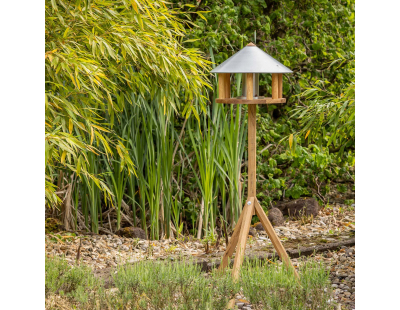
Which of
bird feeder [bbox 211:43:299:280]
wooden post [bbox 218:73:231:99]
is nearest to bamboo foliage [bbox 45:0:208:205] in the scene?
wooden post [bbox 218:73:231:99]

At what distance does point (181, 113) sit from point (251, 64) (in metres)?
1.60

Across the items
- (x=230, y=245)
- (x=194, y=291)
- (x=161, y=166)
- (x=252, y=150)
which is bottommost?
(x=194, y=291)

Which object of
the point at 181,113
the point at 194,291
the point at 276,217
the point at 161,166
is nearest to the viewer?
the point at 194,291

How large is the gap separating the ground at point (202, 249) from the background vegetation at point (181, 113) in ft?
0.67

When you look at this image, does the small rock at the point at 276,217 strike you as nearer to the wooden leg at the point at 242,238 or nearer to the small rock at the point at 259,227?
the small rock at the point at 259,227

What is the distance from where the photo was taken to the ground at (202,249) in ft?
10.6

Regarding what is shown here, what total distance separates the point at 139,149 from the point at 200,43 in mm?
1022

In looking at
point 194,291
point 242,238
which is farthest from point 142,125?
point 194,291

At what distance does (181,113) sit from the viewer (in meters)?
4.02

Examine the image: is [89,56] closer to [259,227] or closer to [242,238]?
[242,238]
